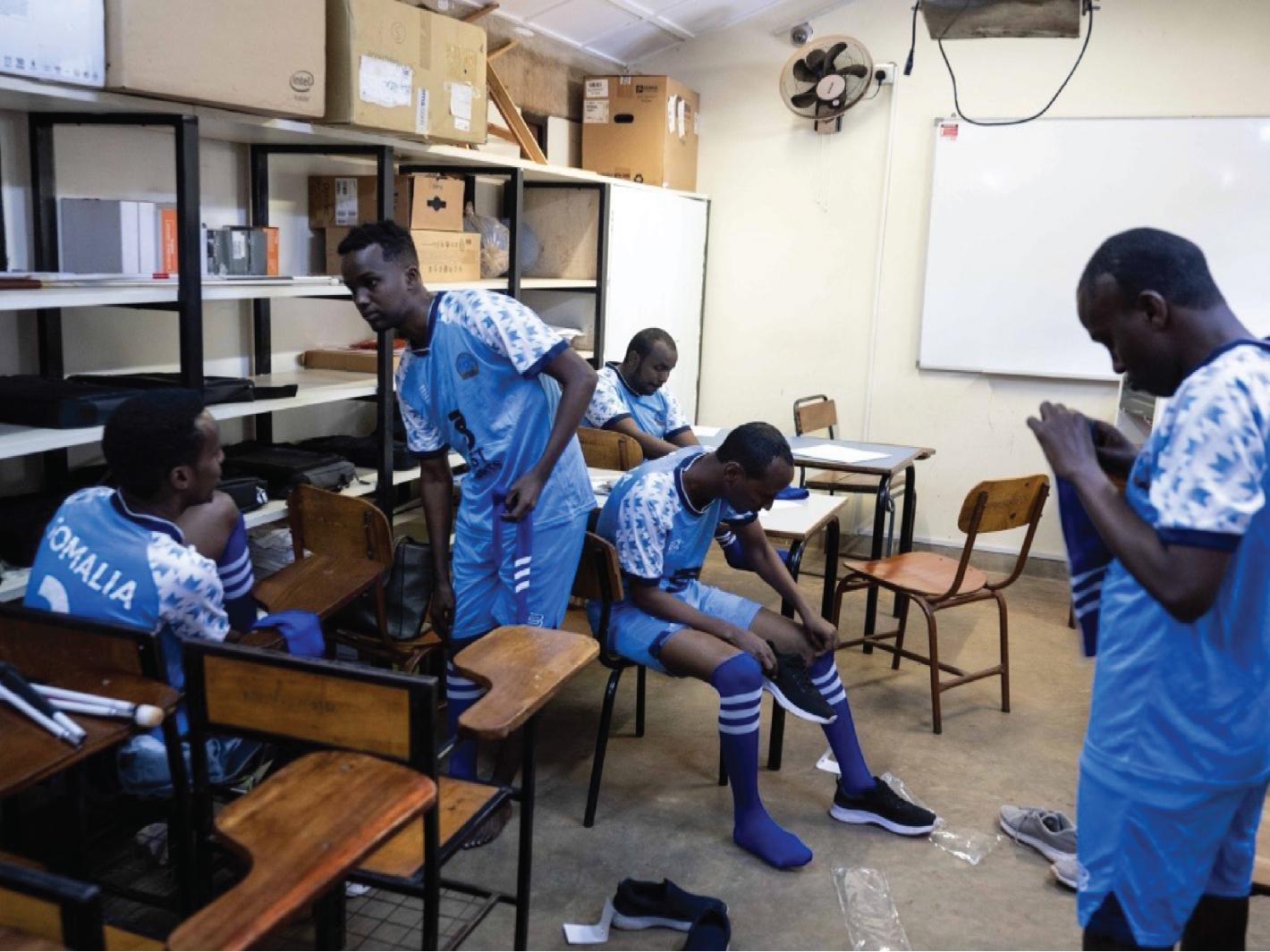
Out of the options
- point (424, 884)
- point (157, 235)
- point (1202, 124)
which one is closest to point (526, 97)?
point (157, 235)

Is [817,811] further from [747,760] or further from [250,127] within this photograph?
[250,127]

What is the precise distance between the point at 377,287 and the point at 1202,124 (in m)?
4.23

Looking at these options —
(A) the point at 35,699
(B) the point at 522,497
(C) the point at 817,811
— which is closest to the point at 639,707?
(C) the point at 817,811

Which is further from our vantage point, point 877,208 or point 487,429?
point 877,208

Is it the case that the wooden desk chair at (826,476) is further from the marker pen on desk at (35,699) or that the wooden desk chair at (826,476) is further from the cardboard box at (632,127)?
the marker pen on desk at (35,699)

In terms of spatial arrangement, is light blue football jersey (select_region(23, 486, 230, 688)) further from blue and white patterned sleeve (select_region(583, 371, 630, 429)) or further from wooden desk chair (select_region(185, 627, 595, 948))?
blue and white patterned sleeve (select_region(583, 371, 630, 429))

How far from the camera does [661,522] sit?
8.82ft

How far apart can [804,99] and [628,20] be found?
3.16ft

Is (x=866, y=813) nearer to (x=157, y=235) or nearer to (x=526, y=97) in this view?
(x=157, y=235)

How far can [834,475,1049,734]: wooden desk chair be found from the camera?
3.44 meters

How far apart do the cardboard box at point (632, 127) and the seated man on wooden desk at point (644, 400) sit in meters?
1.86

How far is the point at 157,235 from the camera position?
2723 millimetres

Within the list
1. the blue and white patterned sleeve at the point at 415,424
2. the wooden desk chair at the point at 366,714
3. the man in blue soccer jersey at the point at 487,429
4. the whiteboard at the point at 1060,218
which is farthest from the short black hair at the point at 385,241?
the whiteboard at the point at 1060,218

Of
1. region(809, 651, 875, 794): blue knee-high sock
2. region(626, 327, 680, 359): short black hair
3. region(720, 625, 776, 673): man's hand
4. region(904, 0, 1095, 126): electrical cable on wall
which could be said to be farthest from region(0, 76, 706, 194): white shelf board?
region(809, 651, 875, 794): blue knee-high sock
